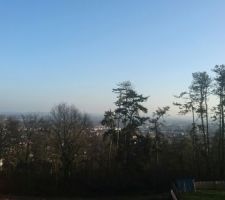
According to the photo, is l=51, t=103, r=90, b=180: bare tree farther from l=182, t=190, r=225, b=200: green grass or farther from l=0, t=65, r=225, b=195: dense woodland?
l=182, t=190, r=225, b=200: green grass

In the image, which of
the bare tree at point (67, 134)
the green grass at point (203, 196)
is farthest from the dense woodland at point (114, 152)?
the green grass at point (203, 196)

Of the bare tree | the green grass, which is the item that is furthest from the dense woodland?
the green grass

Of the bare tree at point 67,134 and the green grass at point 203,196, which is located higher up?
the bare tree at point 67,134

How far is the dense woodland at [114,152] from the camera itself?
4488 cm

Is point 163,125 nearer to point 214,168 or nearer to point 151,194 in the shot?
point 214,168

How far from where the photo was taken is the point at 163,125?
5444 centimetres

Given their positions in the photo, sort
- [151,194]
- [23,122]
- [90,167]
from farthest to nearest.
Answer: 1. [23,122]
2. [90,167]
3. [151,194]

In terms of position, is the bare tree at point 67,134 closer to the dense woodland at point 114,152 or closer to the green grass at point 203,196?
the dense woodland at point 114,152

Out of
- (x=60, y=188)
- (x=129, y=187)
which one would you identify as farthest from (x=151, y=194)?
(x=60, y=188)

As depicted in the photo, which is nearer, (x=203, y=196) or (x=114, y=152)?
(x=203, y=196)

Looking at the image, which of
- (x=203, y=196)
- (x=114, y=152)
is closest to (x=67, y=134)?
(x=114, y=152)

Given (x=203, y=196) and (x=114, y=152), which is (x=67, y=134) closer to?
(x=114, y=152)

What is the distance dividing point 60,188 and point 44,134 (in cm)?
1411

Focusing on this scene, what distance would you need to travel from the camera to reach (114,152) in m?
55.6
